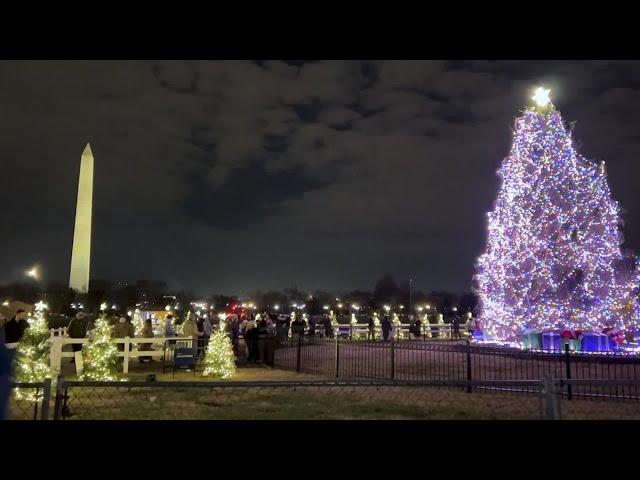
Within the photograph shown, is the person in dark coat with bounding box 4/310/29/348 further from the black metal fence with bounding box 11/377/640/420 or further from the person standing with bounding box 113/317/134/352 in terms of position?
the person standing with bounding box 113/317/134/352

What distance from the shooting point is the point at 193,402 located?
1059 centimetres

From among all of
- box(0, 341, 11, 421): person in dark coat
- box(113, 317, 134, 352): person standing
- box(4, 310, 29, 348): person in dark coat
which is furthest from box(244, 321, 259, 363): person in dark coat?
box(0, 341, 11, 421): person in dark coat

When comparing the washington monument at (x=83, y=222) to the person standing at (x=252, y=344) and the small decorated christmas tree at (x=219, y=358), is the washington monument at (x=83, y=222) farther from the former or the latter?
the small decorated christmas tree at (x=219, y=358)

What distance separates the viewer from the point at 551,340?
2142 centimetres

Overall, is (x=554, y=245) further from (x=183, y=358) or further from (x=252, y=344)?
(x=183, y=358)

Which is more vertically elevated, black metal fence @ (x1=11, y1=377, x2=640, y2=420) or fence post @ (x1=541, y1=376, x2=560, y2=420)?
fence post @ (x1=541, y1=376, x2=560, y2=420)


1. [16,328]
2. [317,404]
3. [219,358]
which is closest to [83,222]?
[16,328]

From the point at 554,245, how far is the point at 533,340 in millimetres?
4002

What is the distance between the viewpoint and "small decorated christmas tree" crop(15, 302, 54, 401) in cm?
1102

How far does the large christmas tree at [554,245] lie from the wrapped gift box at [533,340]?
0.57 meters

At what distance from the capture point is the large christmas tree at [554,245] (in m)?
22.1

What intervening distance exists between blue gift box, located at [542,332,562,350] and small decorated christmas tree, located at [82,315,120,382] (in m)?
15.8
